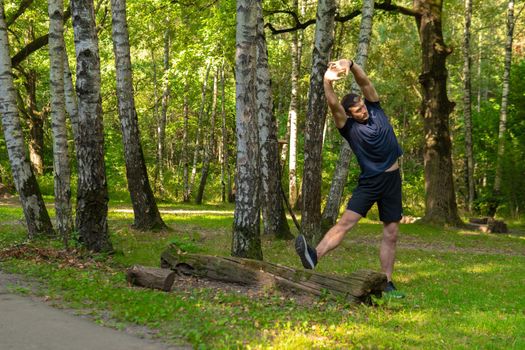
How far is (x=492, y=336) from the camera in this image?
15.8ft

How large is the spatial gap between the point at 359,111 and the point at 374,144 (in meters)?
0.41

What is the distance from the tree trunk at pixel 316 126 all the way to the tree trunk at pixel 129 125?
451 centimetres

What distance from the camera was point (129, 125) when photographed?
13273mm

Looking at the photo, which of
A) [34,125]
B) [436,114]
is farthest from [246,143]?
[34,125]

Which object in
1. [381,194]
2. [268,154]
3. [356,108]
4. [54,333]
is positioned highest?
[356,108]

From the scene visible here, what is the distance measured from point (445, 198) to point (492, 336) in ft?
50.0

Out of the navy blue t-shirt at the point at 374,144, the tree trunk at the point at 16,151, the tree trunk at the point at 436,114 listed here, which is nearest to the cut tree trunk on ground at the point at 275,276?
the navy blue t-shirt at the point at 374,144

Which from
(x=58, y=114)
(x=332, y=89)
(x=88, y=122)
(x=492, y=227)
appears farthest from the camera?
(x=492, y=227)

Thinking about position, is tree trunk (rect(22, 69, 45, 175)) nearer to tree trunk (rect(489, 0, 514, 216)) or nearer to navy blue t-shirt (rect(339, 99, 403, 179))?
tree trunk (rect(489, 0, 514, 216))

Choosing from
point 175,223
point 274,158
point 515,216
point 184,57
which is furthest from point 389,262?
point 515,216

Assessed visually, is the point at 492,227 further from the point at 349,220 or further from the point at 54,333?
the point at 54,333

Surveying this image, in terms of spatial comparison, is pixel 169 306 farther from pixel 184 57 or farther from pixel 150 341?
pixel 184 57

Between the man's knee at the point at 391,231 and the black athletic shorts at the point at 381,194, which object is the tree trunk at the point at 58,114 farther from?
the man's knee at the point at 391,231

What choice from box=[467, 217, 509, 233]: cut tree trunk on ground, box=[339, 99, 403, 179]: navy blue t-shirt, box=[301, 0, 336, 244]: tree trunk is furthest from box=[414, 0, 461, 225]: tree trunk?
box=[339, 99, 403, 179]: navy blue t-shirt
